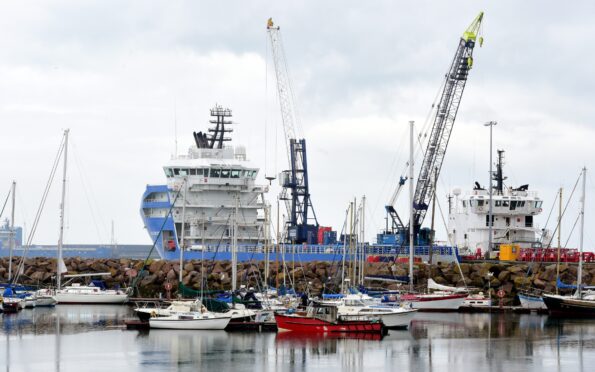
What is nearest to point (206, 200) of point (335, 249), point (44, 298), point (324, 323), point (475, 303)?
point (335, 249)

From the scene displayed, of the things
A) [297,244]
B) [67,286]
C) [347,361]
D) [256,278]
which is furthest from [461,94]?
[347,361]

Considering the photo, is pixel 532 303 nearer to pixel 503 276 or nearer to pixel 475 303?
pixel 475 303

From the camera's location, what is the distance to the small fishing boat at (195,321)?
186 ft

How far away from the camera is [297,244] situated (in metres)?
91.7

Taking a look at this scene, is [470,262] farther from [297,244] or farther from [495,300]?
[297,244]

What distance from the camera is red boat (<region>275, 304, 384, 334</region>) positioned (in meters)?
55.5

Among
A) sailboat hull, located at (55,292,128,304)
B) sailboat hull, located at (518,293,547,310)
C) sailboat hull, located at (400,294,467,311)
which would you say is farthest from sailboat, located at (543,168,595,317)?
sailboat hull, located at (55,292,128,304)

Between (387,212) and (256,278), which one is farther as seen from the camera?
(387,212)

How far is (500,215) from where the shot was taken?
292 feet

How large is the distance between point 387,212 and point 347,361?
47.6m

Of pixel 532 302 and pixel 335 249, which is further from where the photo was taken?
pixel 335 249

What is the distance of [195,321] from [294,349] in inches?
326

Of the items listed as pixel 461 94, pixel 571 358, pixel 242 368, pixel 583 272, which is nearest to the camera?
pixel 242 368

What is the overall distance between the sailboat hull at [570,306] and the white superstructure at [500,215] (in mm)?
20168
